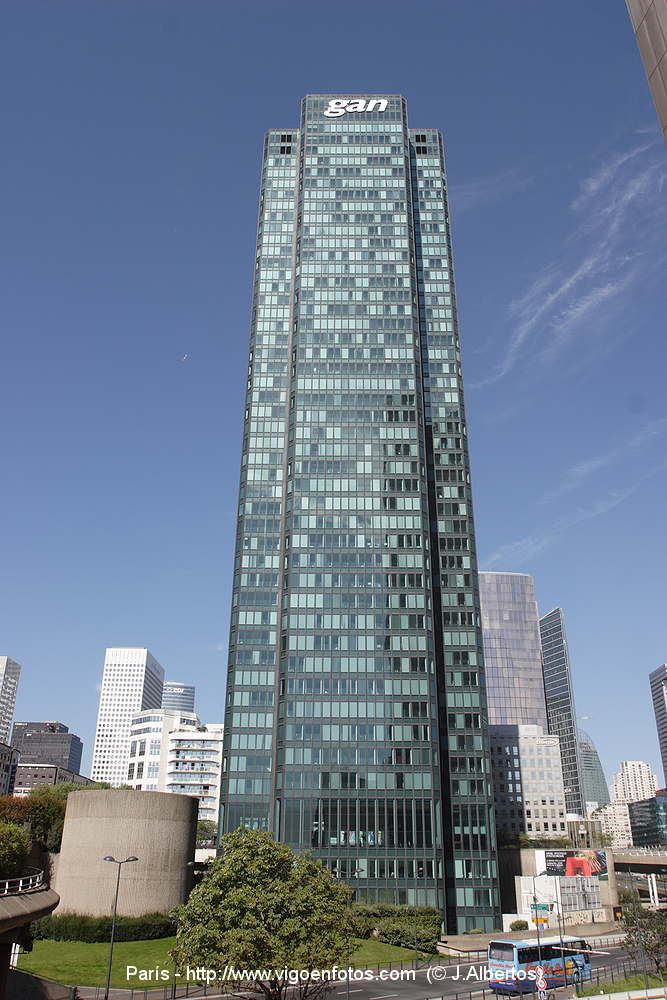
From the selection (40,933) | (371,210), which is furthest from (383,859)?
(371,210)

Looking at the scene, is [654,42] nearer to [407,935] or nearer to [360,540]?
[407,935]

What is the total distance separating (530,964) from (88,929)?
4988 centimetres

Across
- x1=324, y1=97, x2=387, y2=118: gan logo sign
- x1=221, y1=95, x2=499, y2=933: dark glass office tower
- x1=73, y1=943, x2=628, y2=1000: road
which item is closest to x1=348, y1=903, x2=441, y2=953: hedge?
x1=73, y1=943, x2=628, y2=1000: road

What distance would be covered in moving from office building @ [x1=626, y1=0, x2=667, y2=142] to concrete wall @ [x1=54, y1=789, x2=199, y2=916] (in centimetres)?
9201

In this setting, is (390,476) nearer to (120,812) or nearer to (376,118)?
(120,812)

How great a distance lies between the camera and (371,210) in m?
165

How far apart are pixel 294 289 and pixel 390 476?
45.0 m

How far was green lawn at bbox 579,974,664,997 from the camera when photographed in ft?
209

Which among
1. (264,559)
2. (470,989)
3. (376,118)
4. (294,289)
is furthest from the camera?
(376,118)

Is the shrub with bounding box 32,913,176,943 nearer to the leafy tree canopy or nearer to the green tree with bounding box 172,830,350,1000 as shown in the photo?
the green tree with bounding box 172,830,350,1000

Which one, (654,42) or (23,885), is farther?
(23,885)

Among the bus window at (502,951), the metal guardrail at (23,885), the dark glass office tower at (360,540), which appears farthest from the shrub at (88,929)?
the metal guardrail at (23,885)

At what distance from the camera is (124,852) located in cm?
9600

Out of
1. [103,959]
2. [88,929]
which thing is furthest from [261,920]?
[88,929]
